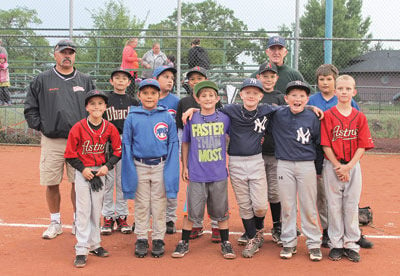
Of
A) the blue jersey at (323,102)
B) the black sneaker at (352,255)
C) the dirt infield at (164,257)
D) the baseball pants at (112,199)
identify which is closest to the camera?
the dirt infield at (164,257)

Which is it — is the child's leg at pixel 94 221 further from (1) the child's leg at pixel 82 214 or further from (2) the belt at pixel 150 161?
(2) the belt at pixel 150 161

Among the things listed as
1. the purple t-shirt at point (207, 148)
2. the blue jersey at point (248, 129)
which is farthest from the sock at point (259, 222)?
the blue jersey at point (248, 129)

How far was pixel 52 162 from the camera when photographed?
511 centimetres

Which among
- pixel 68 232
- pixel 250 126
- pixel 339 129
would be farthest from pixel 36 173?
pixel 339 129

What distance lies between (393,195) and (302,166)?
369cm

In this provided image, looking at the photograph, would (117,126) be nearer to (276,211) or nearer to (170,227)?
(170,227)

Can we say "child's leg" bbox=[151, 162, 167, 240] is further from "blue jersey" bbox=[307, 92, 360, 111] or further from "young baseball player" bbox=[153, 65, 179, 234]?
"blue jersey" bbox=[307, 92, 360, 111]

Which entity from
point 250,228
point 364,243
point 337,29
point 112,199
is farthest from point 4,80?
point 337,29

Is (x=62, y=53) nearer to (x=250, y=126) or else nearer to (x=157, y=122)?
(x=157, y=122)

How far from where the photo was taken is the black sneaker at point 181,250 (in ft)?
14.8

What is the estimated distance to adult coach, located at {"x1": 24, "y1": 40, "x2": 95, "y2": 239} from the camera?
5043 mm

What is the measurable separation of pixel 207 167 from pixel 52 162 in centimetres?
184

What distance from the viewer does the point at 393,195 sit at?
292 inches

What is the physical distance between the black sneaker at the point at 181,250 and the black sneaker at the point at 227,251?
38cm
